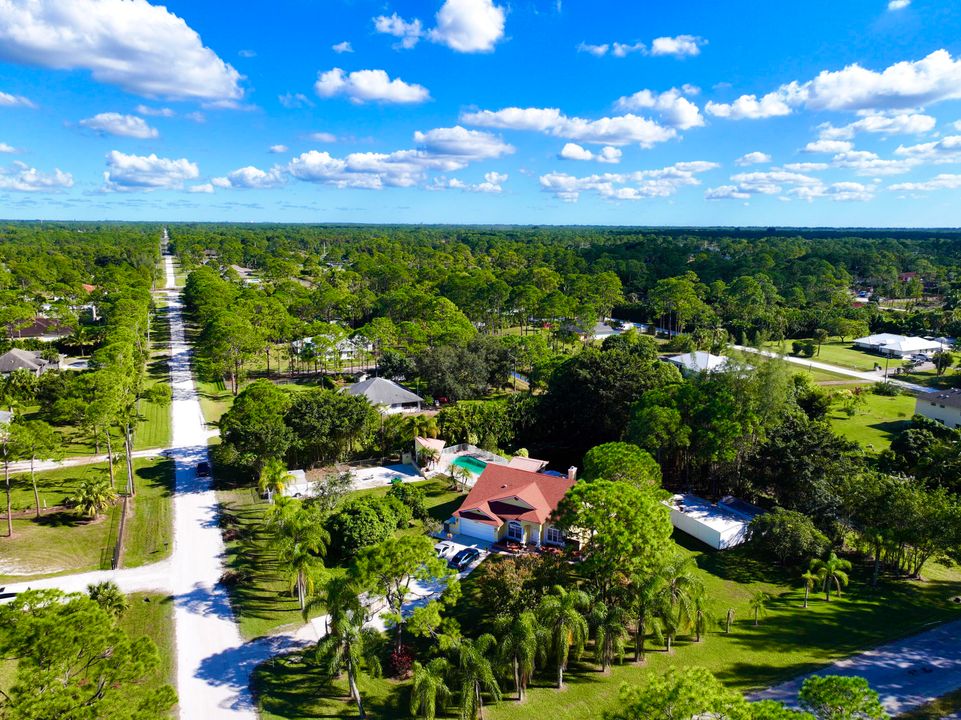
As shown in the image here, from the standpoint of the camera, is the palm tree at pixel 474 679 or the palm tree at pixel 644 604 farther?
the palm tree at pixel 644 604

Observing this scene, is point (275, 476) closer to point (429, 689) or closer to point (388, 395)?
point (429, 689)

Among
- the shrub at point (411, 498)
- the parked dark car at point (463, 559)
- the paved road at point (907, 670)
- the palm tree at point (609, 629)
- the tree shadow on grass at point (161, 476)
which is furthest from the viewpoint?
the tree shadow on grass at point (161, 476)

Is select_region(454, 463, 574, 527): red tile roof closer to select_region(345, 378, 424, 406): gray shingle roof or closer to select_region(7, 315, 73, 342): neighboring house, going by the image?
select_region(345, 378, 424, 406): gray shingle roof

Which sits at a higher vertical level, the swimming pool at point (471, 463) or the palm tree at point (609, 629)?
the palm tree at point (609, 629)

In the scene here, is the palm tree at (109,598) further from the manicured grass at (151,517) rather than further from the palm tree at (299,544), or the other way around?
the palm tree at (299,544)

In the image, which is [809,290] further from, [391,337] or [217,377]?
[217,377]

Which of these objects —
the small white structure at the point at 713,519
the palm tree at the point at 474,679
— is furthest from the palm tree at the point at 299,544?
the small white structure at the point at 713,519
